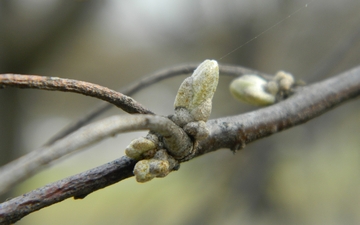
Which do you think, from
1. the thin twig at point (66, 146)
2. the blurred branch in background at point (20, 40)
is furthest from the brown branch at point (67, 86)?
the blurred branch in background at point (20, 40)

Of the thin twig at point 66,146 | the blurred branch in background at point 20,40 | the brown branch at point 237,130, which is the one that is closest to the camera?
the thin twig at point 66,146

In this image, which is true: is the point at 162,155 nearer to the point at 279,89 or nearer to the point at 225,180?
the point at 279,89

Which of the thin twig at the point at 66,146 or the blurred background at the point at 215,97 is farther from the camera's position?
the blurred background at the point at 215,97

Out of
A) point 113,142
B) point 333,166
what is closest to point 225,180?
point 333,166

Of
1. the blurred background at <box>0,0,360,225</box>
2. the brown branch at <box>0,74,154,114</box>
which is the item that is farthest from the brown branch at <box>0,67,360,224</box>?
the blurred background at <box>0,0,360,225</box>

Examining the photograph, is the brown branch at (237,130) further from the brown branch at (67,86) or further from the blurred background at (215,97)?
the blurred background at (215,97)
